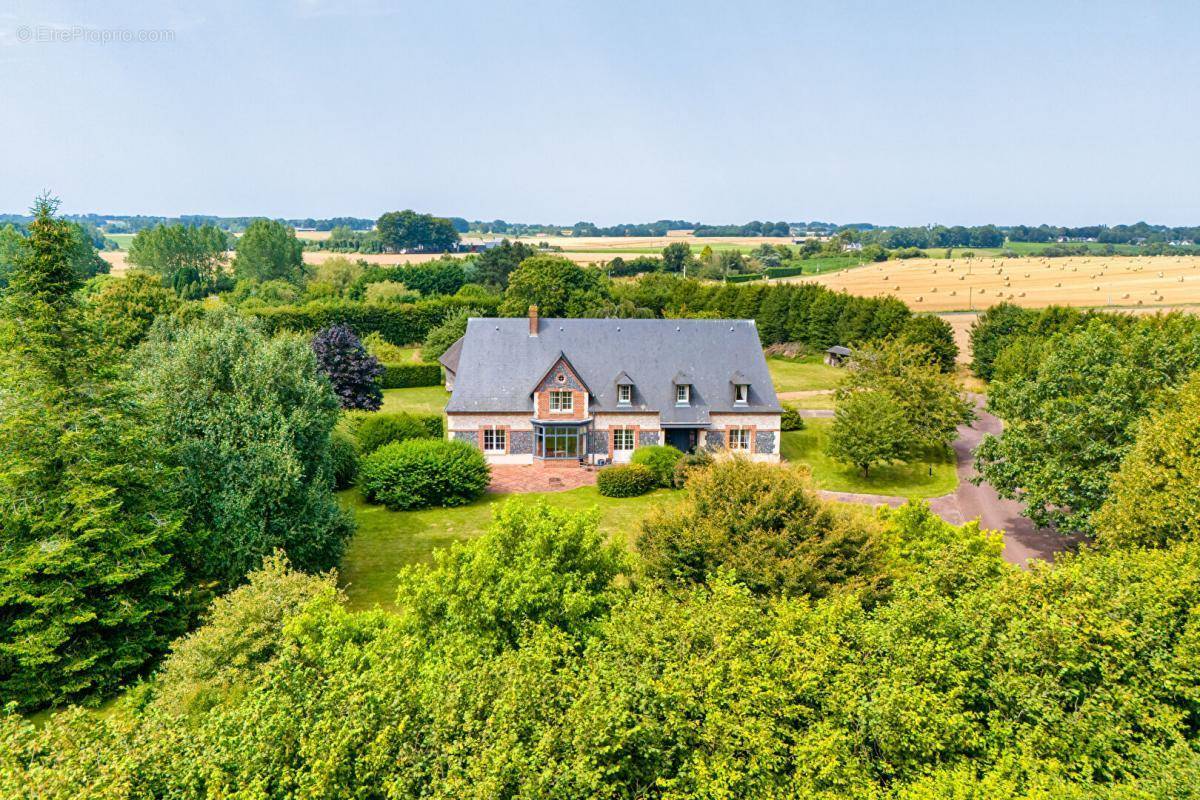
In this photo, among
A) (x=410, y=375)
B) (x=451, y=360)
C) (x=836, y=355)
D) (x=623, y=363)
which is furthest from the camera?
(x=836, y=355)

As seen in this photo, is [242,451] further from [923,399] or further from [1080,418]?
[923,399]

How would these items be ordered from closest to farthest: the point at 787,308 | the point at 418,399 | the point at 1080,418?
1. the point at 1080,418
2. the point at 418,399
3. the point at 787,308

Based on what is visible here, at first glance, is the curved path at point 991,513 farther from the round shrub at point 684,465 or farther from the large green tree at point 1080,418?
the round shrub at point 684,465

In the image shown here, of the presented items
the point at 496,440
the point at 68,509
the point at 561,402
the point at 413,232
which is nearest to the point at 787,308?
the point at 561,402

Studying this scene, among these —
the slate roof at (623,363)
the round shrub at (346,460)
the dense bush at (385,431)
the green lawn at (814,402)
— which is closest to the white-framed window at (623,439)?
the slate roof at (623,363)

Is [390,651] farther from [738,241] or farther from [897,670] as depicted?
[738,241]

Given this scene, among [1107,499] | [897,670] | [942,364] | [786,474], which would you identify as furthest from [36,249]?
[942,364]

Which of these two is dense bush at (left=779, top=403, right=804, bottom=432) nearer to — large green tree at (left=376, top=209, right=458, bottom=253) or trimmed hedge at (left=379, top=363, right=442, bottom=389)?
trimmed hedge at (left=379, top=363, right=442, bottom=389)
